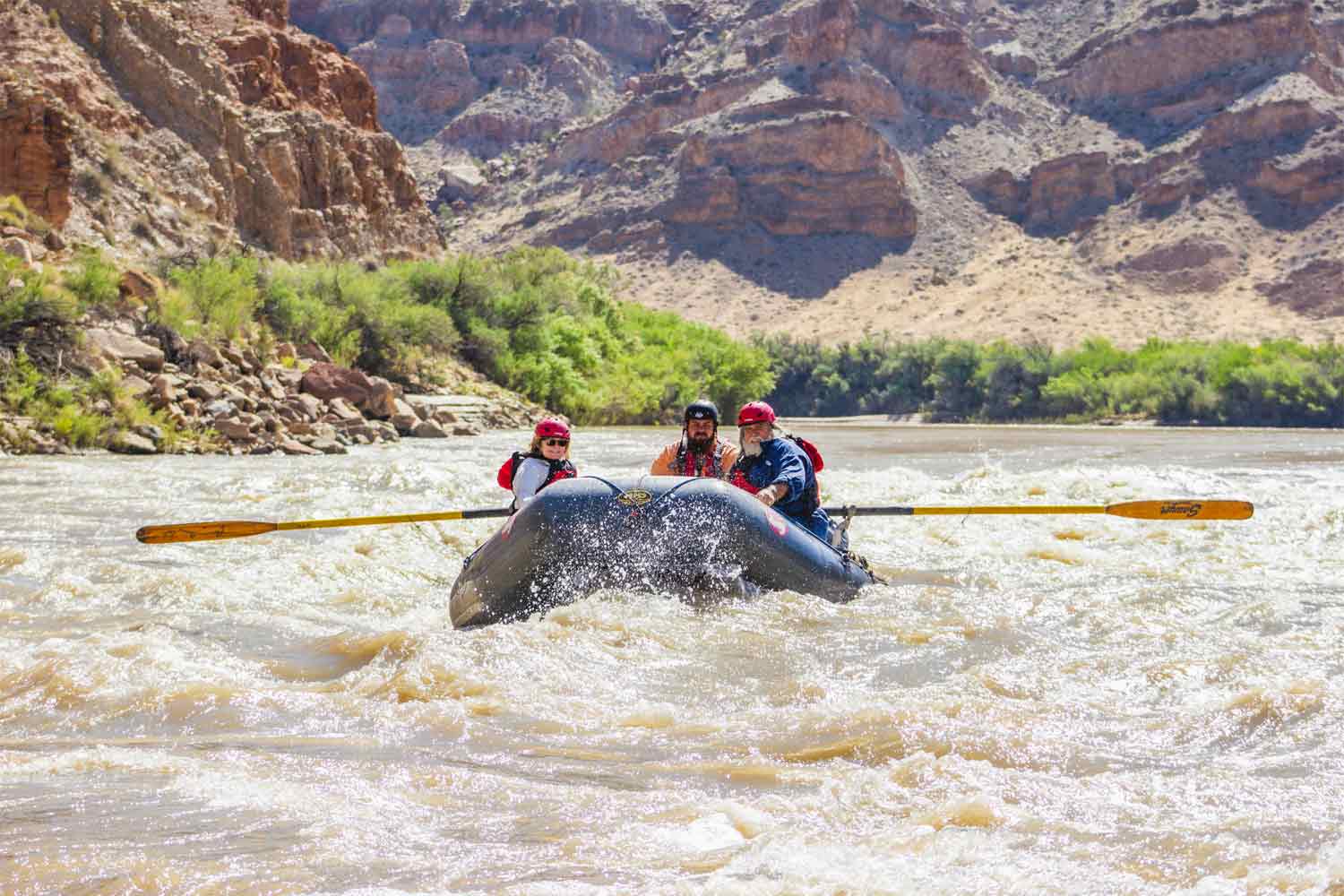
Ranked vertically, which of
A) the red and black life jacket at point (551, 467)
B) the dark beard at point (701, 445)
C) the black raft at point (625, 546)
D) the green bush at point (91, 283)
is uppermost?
the green bush at point (91, 283)

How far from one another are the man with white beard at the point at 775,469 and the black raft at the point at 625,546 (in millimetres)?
1072

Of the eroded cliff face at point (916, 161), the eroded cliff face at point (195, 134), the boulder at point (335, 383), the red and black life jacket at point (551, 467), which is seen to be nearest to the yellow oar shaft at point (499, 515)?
the red and black life jacket at point (551, 467)

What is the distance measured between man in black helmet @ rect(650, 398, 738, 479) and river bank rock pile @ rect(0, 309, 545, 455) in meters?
12.0

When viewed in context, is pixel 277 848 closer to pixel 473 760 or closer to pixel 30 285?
pixel 473 760

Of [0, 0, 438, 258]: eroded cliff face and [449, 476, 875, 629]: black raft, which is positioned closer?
[449, 476, 875, 629]: black raft

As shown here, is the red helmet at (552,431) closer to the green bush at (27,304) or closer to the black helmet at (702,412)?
the black helmet at (702,412)

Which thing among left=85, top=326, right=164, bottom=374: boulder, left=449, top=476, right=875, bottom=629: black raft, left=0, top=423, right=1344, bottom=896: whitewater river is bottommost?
Result: left=0, top=423, right=1344, bottom=896: whitewater river

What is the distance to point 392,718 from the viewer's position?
15.8 ft

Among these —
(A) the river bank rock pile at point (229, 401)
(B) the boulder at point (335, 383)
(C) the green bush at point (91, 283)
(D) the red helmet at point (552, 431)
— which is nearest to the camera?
(D) the red helmet at point (552, 431)

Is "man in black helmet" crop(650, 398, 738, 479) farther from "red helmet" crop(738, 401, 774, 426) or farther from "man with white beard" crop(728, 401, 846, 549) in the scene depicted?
"red helmet" crop(738, 401, 774, 426)

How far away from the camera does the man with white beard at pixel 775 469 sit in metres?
8.09

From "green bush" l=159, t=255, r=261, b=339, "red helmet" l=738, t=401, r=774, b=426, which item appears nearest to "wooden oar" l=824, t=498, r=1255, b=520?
"red helmet" l=738, t=401, r=774, b=426

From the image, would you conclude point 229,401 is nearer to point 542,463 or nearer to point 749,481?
point 542,463

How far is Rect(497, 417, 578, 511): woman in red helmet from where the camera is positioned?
7734mm
